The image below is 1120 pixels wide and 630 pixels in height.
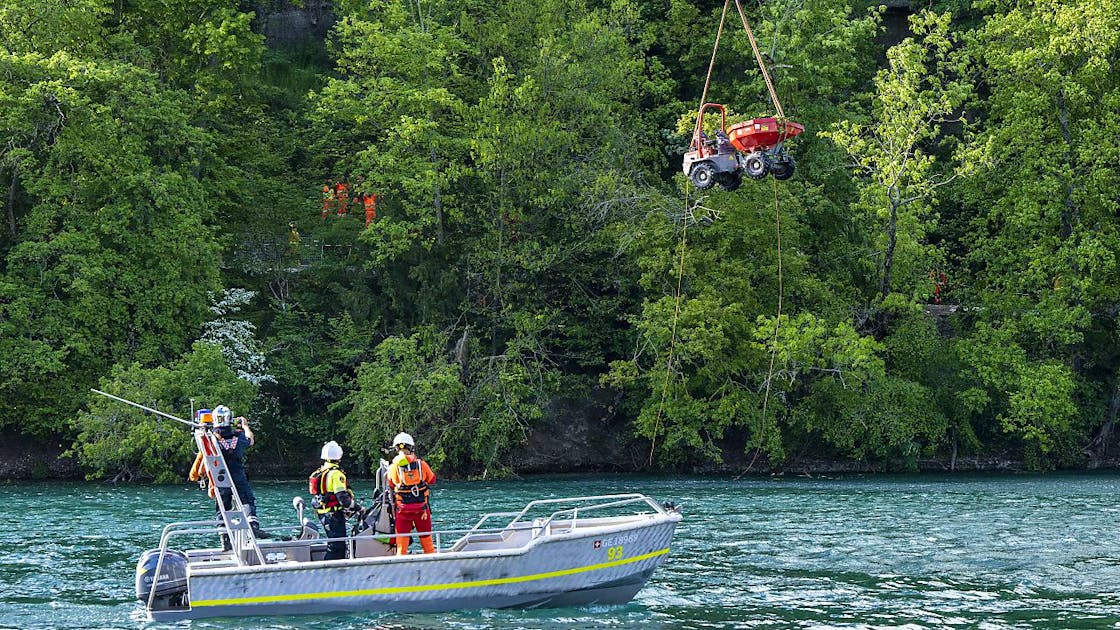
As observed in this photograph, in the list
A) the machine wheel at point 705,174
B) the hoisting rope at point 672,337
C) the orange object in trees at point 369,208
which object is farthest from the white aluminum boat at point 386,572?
the orange object in trees at point 369,208

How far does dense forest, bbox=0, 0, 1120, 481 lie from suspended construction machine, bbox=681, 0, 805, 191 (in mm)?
15203

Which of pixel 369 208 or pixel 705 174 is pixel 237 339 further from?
pixel 705 174

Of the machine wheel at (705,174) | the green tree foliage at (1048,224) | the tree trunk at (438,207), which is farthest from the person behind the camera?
the tree trunk at (438,207)

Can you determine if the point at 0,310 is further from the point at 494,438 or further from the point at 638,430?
the point at 638,430

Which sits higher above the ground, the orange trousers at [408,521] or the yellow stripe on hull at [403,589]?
the orange trousers at [408,521]

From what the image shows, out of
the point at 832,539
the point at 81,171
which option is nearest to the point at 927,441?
the point at 832,539

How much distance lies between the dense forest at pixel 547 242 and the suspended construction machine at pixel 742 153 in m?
15.2

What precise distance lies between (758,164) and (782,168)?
1.33ft

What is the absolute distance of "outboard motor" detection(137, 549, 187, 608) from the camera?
21000mm

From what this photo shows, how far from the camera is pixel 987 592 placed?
76.8 ft

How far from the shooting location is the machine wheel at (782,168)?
25906 millimetres

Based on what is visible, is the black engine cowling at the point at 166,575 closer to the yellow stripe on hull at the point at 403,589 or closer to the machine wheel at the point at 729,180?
the yellow stripe on hull at the point at 403,589

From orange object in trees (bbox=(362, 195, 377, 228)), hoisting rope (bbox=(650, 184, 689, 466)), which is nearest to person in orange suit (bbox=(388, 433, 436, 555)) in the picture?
hoisting rope (bbox=(650, 184, 689, 466))

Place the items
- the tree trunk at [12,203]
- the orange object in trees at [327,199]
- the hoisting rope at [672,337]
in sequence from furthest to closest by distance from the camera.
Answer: the orange object in trees at [327,199] → the tree trunk at [12,203] → the hoisting rope at [672,337]
